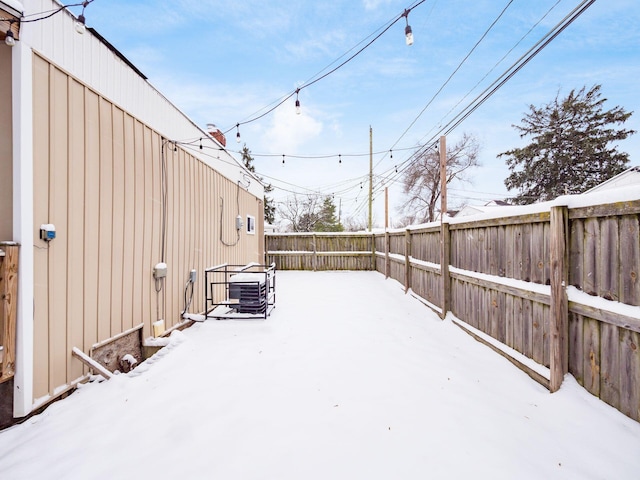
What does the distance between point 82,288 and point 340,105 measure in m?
12.1

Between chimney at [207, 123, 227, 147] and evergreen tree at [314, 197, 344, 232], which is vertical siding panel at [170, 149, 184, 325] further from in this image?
evergreen tree at [314, 197, 344, 232]

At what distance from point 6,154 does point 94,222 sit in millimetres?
849

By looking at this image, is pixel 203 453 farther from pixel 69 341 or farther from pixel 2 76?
pixel 2 76

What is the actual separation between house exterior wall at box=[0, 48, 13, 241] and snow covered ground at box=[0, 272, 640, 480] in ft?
4.83

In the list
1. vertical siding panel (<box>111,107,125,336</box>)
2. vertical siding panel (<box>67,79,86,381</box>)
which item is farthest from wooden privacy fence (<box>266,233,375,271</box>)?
vertical siding panel (<box>67,79,86,381</box>)

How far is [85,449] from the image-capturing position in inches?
73.7

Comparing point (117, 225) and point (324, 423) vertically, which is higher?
point (117, 225)

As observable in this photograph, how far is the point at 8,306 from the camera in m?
2.04

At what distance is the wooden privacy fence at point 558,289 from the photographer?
1978mm

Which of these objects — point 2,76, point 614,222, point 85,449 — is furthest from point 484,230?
point 2,76

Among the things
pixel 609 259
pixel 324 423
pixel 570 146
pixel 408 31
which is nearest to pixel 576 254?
pixel 609 259

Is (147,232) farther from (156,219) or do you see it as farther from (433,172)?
(433,172)

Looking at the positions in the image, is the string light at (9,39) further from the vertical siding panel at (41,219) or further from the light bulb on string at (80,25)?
the light bulb on string at (80,25)

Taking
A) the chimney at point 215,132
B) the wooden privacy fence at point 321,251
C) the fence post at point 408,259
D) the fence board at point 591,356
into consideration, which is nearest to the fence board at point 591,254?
the fence board at point 591,356
